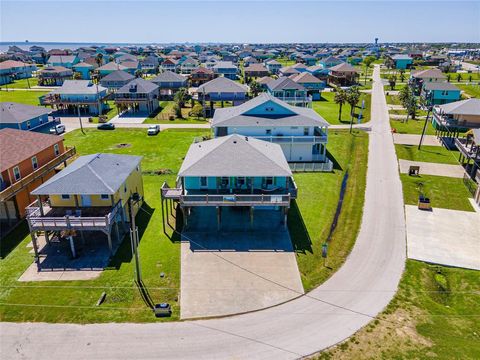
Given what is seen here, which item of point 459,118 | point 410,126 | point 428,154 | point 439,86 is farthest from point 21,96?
point 439,86

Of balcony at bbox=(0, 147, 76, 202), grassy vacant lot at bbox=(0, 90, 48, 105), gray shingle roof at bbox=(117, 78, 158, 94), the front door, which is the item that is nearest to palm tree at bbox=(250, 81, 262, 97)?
gray shingle roof at bbox=(117, 78, 158, 94)

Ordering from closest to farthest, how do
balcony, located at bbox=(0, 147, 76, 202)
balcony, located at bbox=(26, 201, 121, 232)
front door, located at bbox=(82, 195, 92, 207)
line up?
balcony, located at bbox=(26, 201, 121, 232) → front door, located at bbox=(82, 195, 92, 207) → balcony, located at bbox=(0, 147, 76, 202)

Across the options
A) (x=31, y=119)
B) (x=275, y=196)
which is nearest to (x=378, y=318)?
(x=275, y=196)

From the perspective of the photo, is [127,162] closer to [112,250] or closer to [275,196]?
[112,250]

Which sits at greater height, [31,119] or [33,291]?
[31,119]

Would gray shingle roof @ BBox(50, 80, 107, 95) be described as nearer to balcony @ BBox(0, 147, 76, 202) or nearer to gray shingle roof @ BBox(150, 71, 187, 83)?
gray shingle roof @ BBox(150, 71, 187, 83)

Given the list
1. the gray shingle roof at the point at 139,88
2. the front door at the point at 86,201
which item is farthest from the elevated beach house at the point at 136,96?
the front door at the point at 86,201

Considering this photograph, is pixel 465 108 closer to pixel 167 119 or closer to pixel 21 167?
pixel 167 119
